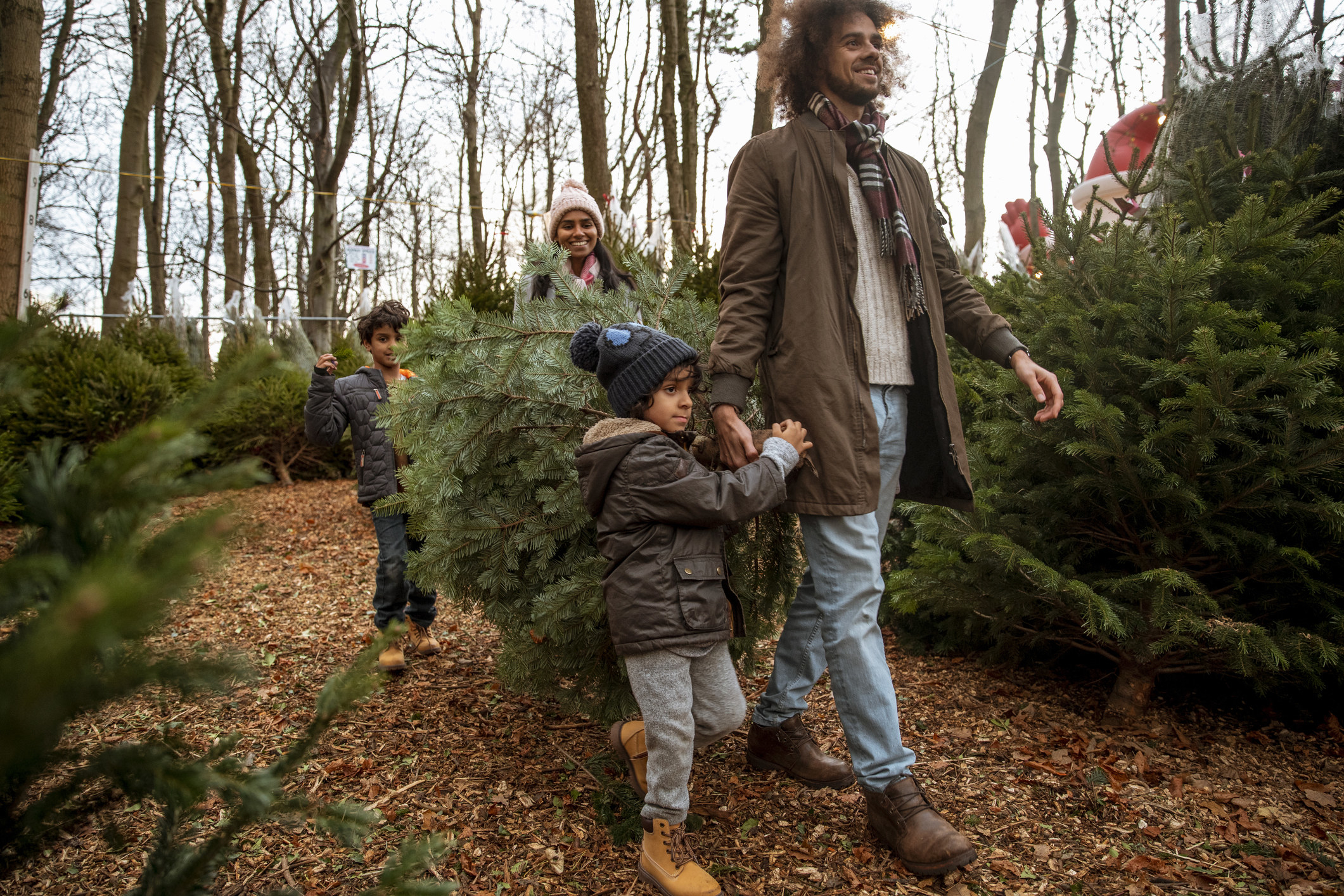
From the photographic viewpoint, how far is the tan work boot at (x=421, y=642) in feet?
13.4

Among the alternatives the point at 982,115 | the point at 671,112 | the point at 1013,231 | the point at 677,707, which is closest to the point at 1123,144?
the point at 1013,231

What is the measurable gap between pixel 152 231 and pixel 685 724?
21.1m

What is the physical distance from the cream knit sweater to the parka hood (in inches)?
27.8

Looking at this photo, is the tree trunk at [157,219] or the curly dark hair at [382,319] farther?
the tree trunk at [157,219]

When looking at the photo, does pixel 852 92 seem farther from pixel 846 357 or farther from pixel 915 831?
pixel 915 831

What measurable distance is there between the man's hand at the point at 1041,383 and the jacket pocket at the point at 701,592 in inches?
43.8

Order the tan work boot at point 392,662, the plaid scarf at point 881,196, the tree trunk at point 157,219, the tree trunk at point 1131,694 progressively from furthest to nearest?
the tree trunk at point 157,219 → the tan work boot at point 392,662 → the tree trunk at point 1131,694 → the plaid scarf at point 881,196

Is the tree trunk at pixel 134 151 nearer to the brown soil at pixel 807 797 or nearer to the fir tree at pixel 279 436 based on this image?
the fir tree at pixel 279 436

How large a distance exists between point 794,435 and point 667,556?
49cm

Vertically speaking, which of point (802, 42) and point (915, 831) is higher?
point (802, 42)

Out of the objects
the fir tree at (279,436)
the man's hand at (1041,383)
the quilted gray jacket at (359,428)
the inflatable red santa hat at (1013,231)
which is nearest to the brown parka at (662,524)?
the man's hand at (1041,383)

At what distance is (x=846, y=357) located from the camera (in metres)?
2.35

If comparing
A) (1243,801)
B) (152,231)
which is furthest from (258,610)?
(152,231)

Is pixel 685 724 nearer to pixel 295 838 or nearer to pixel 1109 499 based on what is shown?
pixel 295 838
